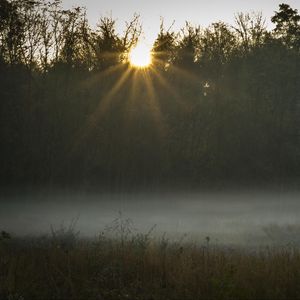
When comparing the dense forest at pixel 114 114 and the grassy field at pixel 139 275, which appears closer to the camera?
the grassy field at pixel 139 275

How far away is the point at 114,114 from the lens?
35156 mm

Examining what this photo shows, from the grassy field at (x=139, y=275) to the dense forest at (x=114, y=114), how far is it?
19.4 m

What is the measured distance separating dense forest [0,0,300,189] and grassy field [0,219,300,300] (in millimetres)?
19449

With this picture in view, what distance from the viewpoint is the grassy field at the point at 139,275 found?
1103 cm

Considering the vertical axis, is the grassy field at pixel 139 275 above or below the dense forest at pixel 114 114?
below

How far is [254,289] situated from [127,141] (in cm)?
2471

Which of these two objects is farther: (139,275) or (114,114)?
(114,114)

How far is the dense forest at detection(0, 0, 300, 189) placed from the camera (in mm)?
32938

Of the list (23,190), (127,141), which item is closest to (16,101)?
(23,190)

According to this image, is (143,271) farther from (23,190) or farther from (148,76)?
(148,76)

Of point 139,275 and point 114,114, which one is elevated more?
point 114,114

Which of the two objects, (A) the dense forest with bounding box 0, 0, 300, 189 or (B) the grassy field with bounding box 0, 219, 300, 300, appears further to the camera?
(A) the dense forest with bounding box 0, 0, 300, 189

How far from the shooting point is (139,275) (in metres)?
12.6

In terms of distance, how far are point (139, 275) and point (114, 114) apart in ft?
76.8
